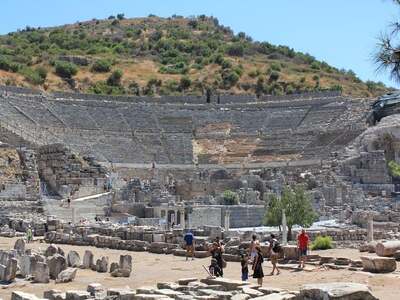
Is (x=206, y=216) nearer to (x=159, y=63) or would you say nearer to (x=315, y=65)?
(x=159, y=63)

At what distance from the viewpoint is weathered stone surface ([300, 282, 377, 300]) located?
10.6m

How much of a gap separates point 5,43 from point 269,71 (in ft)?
116

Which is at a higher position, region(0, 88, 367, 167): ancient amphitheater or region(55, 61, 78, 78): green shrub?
region(55, 61, 78, 78): green shrub

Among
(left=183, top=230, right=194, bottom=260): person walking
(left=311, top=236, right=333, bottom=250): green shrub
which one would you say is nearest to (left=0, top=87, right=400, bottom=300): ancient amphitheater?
(left=183, top=230, right=194, bottom=260): person walking

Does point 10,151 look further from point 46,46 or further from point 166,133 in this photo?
point 46,46

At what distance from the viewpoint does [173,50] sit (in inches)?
3433

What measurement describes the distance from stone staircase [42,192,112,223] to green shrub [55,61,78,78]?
117ft

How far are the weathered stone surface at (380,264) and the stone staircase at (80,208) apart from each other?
19.5 meters

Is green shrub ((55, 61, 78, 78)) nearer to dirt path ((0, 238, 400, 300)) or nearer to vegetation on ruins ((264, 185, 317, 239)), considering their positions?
vegetation on ruins ((264, 185, 317, 239))

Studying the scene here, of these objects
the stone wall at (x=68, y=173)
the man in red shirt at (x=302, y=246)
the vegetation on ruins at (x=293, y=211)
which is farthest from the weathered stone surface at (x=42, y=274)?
the stone wall at (x=68, y=173)

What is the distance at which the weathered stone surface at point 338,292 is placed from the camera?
10602 mm

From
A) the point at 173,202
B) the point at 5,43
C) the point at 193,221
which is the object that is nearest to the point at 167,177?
the point at 173,202

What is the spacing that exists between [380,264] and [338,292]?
5340mm

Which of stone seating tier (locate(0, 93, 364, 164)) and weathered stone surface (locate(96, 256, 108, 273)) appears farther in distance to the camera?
stone seating tier (locate(0, 93, 364, 164))
